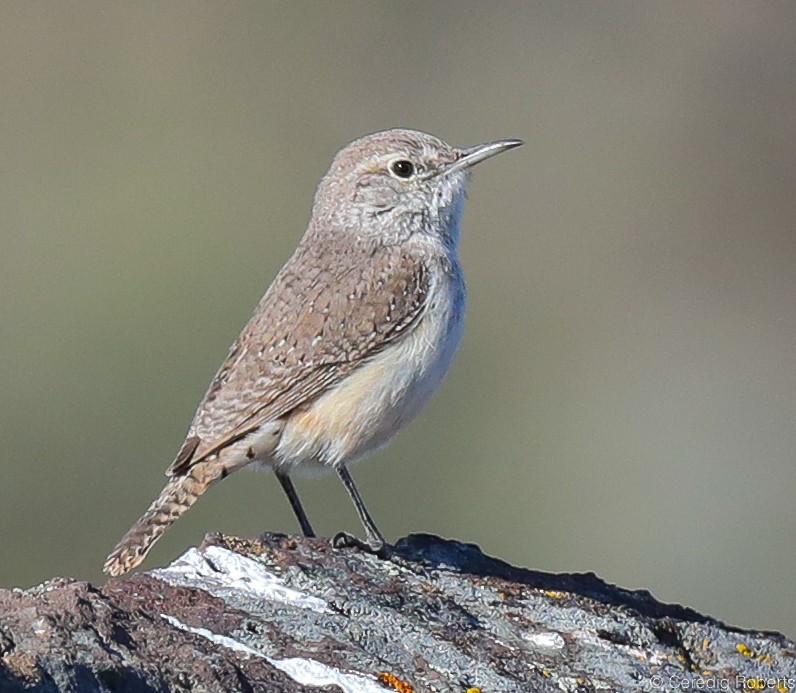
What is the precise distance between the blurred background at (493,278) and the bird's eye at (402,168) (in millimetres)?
4612

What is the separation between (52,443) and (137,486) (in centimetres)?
118

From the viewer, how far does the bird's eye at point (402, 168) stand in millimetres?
8141

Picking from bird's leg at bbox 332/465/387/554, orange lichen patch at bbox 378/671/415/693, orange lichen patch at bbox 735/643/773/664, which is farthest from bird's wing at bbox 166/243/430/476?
orange lichen patch at bbox 378/671/415/693

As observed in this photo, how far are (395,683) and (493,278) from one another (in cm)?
1307

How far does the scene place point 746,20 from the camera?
24141 mm

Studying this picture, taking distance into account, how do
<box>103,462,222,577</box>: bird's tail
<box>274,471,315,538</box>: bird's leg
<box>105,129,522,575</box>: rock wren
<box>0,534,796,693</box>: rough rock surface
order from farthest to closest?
<box>274,471,315,538</box>: bird's leg, <box>105,129,522,575</box>: rock wren, <box>103,462,222,577</box>: bird's tail, <box>0,534,796,693</box>: rough rock surface

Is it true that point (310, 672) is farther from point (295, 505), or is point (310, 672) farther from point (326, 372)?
point (295, 505)

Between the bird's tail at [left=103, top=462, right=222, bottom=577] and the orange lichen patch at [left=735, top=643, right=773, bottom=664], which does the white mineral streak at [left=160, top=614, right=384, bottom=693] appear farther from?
the bird's tail at [left=103, top=462, right=222, bottom=577]

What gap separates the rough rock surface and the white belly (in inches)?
25.3

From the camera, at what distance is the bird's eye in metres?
8.14

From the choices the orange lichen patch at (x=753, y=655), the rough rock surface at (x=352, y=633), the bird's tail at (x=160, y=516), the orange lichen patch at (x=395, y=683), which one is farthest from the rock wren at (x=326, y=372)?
the orange lichen patch at (x=395, y=683)

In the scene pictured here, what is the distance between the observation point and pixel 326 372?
7219mm

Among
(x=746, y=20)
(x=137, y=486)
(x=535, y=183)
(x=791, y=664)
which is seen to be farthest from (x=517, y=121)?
(x=791, y=664)

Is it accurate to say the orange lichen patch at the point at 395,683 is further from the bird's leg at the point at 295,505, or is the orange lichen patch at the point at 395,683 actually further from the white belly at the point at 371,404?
the bird's leg at the point at 295,505
